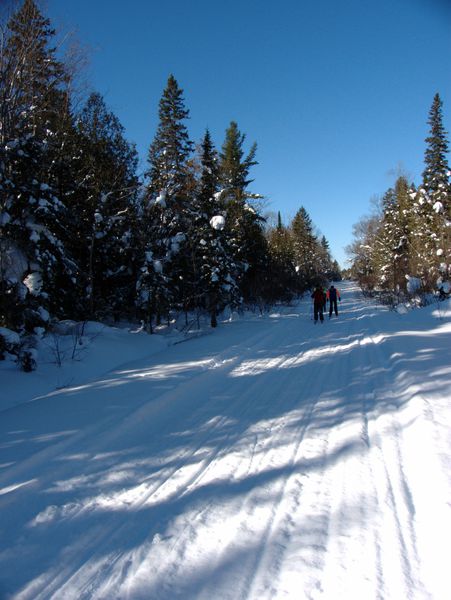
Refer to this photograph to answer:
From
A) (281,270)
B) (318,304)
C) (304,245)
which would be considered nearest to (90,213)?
(318,304)

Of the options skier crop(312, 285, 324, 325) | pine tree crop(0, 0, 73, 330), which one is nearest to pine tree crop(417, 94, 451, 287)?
skier crop(312, 285, 324, 325)

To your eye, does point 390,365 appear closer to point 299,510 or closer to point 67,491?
point 299,510

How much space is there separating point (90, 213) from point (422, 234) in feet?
74.9

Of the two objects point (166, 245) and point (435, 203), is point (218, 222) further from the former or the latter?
point (435, 203)

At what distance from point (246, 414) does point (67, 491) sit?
2.49 metres

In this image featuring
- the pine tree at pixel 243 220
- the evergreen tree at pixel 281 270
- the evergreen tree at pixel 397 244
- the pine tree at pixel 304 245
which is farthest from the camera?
the pine tree at pixel 304 245

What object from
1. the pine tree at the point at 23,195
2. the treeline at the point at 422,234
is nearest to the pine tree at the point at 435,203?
the treeline at the point at 422,234

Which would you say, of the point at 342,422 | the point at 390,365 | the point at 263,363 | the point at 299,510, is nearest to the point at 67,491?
the point at 299,510

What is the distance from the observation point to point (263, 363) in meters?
7.87

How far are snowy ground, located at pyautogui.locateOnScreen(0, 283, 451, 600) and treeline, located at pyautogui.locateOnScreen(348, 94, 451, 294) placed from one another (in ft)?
49.8

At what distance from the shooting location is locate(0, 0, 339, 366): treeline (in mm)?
8188

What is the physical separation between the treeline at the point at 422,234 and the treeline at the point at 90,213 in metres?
10.6

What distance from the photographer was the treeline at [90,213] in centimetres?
819

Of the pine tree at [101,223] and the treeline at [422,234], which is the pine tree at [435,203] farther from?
the pine tree at [101,223]
